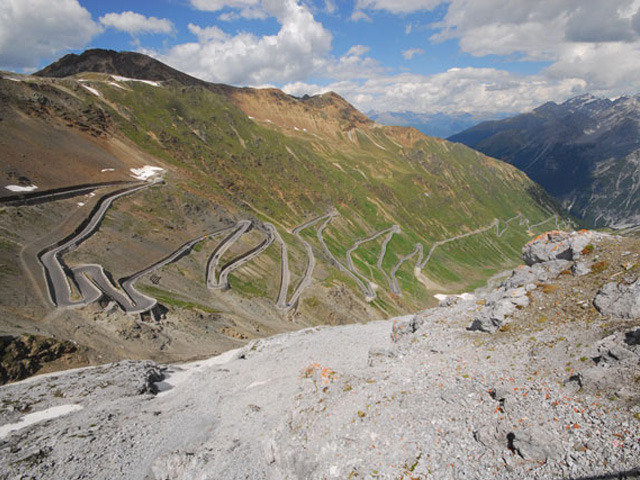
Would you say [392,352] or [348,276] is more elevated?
[392,352]

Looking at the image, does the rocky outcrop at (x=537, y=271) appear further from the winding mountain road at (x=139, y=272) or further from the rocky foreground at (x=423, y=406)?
the winding mountain road at (x=139, y=272)

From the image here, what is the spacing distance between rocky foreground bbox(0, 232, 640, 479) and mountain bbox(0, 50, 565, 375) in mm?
16585

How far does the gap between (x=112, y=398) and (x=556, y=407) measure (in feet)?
123

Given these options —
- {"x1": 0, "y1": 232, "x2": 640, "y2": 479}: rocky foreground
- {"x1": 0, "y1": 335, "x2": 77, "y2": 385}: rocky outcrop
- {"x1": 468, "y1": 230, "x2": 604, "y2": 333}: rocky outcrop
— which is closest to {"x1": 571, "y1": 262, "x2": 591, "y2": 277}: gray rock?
{"x1": 468, "y1": 230, "x2": 604, "y2": 333}: rocky outcrop

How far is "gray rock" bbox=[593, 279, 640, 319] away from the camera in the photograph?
2342cm

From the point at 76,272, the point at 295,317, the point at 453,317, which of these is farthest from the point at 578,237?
the point at 76,272

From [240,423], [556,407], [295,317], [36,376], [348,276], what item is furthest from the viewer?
[348,276]

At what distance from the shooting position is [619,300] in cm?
2423

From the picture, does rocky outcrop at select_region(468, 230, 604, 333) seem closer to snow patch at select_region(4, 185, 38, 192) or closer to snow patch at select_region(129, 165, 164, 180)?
snow patch at select_region(4, 185, 38, 192)

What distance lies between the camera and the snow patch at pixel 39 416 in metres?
29.3

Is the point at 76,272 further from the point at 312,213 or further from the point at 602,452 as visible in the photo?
the point at 312,213

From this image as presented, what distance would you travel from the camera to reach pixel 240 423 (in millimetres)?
29516

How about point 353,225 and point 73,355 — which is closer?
point 73,355

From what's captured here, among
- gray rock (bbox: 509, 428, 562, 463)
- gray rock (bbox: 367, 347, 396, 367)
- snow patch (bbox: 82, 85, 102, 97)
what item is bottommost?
gray rock (bbox: 367, 347, 396, 367)
